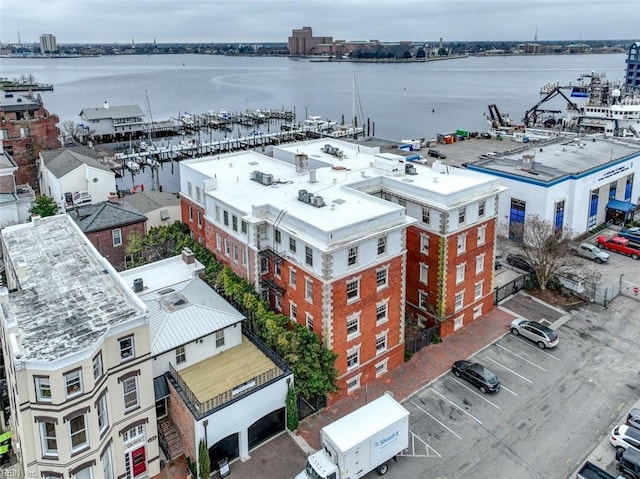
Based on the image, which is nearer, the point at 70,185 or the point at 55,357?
the point at 55,357

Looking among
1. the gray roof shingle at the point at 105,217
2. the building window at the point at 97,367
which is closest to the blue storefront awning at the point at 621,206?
the gray roof shingle at the point at 105,217

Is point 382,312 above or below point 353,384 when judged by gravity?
above

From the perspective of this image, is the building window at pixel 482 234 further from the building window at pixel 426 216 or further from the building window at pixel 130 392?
the building window at pixel 130 392

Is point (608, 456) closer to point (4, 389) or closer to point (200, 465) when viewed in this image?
point (200, 465)

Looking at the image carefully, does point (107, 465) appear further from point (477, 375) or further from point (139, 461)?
point (477, 375)

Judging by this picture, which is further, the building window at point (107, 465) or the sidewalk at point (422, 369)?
the sidewalk at point (422, 369)

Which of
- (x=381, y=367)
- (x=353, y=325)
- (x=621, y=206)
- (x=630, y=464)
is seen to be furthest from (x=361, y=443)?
(x=621, y=206)

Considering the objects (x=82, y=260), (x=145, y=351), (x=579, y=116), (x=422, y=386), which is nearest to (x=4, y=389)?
(x=82, y=260)
